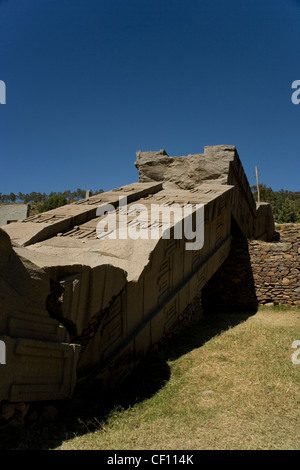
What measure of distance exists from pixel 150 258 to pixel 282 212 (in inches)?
819

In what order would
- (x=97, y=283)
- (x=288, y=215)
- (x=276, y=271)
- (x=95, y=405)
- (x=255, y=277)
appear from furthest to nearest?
(x=288, y=215), (x=255, y=277), (x=276, y=271), (x=95, y=405), (x=97, y=283)

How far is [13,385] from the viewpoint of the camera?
2.21m

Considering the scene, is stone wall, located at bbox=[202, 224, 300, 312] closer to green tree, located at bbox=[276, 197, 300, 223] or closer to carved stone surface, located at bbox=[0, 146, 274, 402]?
carved stone surface, located at bbox=[0, 146, 274, 402]

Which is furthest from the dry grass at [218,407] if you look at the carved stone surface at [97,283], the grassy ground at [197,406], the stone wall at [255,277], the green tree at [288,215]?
the green tree at [288,215]

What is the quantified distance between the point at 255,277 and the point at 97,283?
18.6 feet

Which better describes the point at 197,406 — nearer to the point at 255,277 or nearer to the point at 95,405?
the point at 95,405

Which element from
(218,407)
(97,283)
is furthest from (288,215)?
(97,283)

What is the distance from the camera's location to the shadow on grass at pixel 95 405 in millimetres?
2266

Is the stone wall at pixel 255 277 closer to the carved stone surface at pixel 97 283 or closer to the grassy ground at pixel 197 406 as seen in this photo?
the carved stone surface at pixel 97 283

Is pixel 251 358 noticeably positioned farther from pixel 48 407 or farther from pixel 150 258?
pixel 48 407

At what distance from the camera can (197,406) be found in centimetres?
298

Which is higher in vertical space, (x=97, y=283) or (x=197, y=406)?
(x=97, y=283)

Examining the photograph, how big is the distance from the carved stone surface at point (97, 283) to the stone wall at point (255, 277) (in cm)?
120
